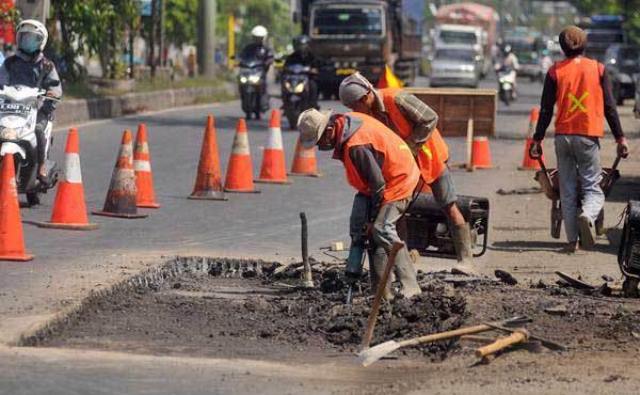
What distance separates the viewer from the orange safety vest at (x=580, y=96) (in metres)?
12.5

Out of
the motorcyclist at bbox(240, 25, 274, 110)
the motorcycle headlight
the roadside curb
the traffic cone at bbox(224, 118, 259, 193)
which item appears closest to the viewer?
the motorcycle headlight

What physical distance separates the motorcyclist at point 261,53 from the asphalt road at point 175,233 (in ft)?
23.9

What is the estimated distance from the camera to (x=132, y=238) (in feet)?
42.2

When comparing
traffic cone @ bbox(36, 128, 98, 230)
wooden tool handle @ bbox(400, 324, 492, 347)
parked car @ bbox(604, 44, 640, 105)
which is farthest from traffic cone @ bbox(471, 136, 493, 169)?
parked car @ bbox(604, 44, 640, 105)

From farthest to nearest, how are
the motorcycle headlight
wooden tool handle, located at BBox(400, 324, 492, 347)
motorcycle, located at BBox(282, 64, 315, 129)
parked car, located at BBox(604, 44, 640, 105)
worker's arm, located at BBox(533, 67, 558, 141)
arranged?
parked car, located at BBox(604, 44, 640, 105), motorcycle, located at BBox(282, 64, 315, 129), the motorcycle headlight, worker's arm, located at BBox(533, 67, 558, 141), wooden tool handle, located at BBox(400, 324, 492, 347)

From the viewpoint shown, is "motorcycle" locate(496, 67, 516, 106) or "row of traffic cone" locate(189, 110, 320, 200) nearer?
"row of traffic cone" locate(189, 110, 320, 200)

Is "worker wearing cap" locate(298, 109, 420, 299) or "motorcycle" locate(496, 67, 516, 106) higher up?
"worker wearing cap" locate(298, 109, 420, 299)

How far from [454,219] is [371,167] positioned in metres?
1.86

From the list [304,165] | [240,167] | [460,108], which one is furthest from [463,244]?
[460,108]

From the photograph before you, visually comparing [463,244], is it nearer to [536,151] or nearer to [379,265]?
[379,265]

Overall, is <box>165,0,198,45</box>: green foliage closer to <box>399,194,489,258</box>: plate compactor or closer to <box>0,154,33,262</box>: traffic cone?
<box>0,154,33,262</box>: traffic cone

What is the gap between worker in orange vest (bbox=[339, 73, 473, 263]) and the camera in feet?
33.3

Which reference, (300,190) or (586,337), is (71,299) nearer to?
(586,337)

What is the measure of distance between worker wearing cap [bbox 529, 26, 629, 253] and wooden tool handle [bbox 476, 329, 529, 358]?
4633mm
